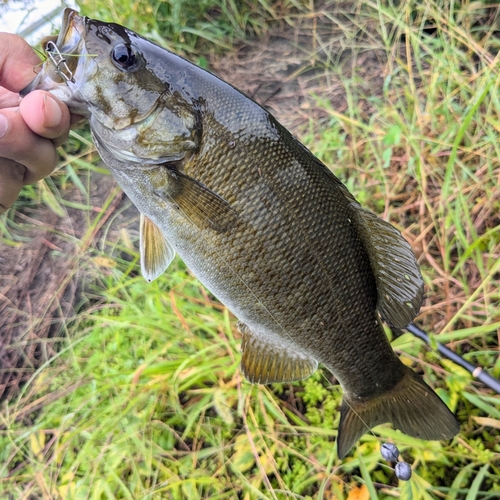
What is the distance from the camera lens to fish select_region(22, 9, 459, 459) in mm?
1165

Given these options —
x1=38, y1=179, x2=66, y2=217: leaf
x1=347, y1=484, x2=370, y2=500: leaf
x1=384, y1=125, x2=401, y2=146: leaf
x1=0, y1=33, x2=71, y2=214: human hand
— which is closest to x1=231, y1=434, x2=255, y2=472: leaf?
x1=347, y1=484, x2=370, y2=500: leaf

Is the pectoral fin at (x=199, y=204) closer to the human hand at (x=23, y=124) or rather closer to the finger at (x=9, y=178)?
the human hand at (x=23, y=124)

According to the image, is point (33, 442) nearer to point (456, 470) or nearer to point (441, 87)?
point (456, 470)

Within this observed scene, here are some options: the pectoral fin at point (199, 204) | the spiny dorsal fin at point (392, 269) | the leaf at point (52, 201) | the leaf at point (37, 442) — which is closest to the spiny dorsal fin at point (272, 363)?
the spiny dorsal fin at point (392, 269)

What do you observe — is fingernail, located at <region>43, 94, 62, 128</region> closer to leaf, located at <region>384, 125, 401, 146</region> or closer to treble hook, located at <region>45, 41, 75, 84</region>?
treble hook, located at <region>45, 41, 75, 84</region>

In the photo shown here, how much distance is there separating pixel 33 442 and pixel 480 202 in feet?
9.09

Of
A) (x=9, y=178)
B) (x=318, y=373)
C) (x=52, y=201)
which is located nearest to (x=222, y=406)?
(x=318, y=373)

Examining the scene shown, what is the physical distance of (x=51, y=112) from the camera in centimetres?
116

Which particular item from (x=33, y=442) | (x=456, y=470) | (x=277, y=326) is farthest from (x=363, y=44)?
(x=33, y=442)

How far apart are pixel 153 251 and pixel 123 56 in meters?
0.64

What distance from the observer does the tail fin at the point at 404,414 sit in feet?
4.37

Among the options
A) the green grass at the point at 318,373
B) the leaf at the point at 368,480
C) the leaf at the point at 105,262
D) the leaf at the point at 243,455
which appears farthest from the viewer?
the leaf at the point at 105,262

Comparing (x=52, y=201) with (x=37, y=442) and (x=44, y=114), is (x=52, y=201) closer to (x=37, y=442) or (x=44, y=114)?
(x=37, y=442)

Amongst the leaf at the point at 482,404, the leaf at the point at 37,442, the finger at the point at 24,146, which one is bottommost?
the leaf at the point at 37,442
